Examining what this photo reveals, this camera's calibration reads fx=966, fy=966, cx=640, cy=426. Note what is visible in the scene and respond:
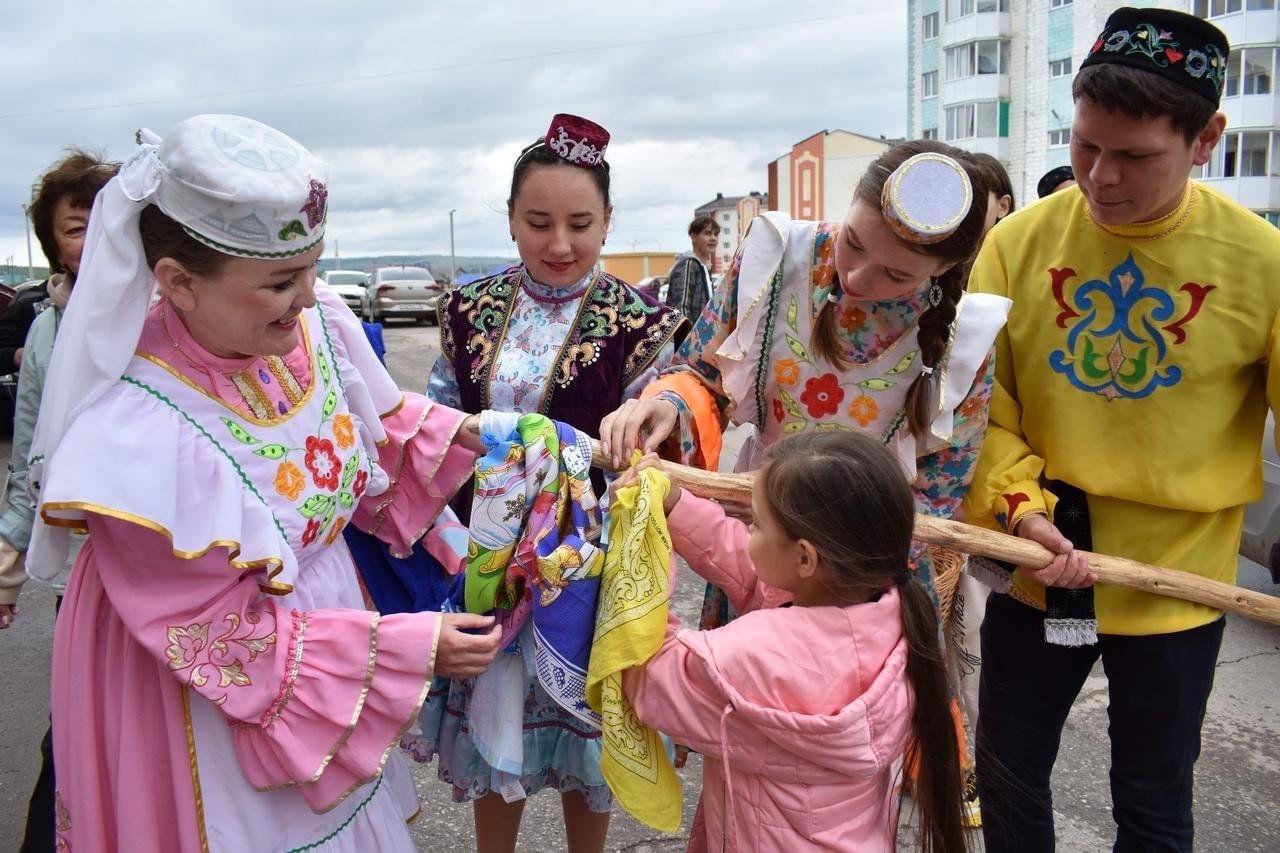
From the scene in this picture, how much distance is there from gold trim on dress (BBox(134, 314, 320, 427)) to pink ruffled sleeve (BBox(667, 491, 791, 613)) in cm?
71

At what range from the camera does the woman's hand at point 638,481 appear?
5.98ft

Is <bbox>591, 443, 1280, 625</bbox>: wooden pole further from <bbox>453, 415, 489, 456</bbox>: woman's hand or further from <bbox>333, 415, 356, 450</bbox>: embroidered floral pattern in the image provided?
<bbox>333, 415, 356, 450</bbox>: embroidered floral pattern

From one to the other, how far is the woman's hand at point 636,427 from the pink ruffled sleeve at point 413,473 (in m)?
0.31

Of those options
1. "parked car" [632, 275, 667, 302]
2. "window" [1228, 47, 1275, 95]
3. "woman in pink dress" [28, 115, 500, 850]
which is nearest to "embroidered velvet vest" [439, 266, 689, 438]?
"woman in pink dress" [28, 115, 500, 850]

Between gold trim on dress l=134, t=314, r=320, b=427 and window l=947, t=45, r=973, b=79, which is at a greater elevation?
window l=947, t=45, r=973, b=79

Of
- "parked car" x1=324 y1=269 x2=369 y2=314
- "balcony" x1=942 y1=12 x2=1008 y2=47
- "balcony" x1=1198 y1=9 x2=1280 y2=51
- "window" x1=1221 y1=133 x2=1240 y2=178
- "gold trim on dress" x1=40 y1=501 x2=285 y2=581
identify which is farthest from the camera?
"balcony" x1=942 y1=12 x2=1008 y2=47

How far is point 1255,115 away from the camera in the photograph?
30.5m

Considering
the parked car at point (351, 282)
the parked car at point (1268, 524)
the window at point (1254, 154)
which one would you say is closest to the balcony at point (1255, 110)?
the window at point (1254, 154)

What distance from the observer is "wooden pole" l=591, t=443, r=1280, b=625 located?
195 centimetres

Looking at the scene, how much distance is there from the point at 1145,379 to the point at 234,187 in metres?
1.77

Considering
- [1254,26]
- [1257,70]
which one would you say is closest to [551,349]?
[1254,26]

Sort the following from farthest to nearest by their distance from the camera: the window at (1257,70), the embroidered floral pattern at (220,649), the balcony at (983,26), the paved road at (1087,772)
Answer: the balcony at (983,26) < the window at (1257,70) < the paved road at (1087,772) < the embroidered floral pattern at (220,649)

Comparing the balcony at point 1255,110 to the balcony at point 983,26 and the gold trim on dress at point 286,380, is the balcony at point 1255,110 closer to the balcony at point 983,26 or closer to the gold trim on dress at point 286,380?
the balcony at point 983,26

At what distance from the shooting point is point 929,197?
1.85 metres
